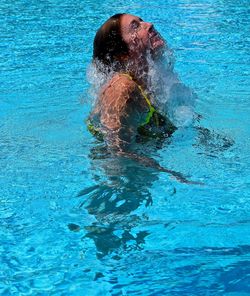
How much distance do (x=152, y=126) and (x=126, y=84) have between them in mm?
363

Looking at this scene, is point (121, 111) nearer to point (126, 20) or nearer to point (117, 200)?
point (117, 200)

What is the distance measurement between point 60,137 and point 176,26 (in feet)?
16.7

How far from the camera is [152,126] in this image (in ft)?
12.2

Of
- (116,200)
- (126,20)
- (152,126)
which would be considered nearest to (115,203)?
(116,200)

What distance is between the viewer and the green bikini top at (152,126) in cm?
365

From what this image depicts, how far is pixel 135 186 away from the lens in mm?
3439

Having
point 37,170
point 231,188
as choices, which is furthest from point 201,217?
point 37,170

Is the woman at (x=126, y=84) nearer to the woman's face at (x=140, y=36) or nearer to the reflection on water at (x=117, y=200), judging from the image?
the woman's face at (x=140, y=36)

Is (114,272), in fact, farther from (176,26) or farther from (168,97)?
(176,26)

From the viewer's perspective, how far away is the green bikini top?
12.0 ft

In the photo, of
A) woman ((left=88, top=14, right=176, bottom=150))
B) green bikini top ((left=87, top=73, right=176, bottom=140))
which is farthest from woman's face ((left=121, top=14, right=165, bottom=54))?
green bikini top ((left=87, top=73, right=176, bottom=140))

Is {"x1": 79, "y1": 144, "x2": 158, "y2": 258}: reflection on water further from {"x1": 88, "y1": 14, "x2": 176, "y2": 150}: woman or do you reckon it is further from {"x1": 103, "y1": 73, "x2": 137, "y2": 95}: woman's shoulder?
{"x1": 103, "y1": 73, "x2": 137, "y2": 95}: woman's shoulder

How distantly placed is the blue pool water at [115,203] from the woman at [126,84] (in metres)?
0.16

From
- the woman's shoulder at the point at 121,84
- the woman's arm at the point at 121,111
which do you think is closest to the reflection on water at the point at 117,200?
the woman's arm at the point at 121,111
